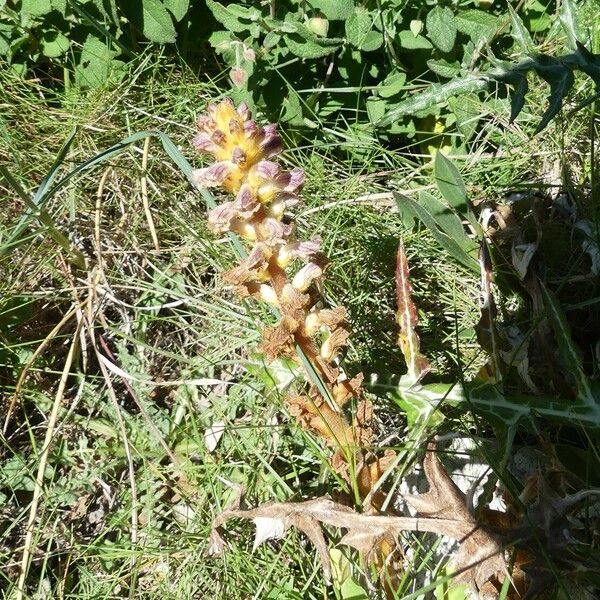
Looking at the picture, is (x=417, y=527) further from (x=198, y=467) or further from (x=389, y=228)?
(x=389, y=228)

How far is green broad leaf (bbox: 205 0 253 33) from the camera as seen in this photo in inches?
77.4

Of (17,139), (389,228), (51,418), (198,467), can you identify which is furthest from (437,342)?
(17,139)

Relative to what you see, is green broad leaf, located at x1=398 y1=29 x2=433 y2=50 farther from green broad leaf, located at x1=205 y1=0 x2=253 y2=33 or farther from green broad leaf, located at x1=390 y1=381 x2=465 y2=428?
green broad leaf, located at x1=390 y1=381 x2=465 y2=428

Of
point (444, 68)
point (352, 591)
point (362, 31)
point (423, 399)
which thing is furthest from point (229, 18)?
point (352, 591)

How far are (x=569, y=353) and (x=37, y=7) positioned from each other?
5.23 ft

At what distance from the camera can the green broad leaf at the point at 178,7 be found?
6.61 ft

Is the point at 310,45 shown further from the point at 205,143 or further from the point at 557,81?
the point at 205,143

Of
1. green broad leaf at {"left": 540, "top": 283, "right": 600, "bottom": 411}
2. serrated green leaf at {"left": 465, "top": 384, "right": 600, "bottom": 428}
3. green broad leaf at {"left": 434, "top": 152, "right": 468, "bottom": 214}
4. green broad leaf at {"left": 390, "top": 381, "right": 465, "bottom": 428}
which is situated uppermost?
green broad leaf at {"left": 434, "top": 152, "right": 468, "bottom": 214}

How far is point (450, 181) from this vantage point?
1.86 metres

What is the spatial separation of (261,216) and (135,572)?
90cm

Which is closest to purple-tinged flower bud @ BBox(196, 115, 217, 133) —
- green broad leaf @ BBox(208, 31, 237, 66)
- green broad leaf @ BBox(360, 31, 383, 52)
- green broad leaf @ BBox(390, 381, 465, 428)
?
green broad leaf @ BBox(390, 381, 465, 428)

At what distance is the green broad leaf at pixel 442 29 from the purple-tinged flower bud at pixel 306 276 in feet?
2.97

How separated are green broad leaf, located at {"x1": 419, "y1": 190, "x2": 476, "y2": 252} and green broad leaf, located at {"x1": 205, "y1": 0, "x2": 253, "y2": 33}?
616 mm

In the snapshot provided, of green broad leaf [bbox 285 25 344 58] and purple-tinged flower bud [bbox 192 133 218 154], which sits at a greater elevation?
purple-tinged flower bud [bbox 192 133 218 154]
